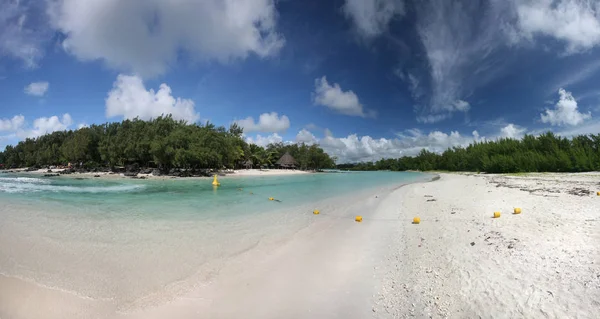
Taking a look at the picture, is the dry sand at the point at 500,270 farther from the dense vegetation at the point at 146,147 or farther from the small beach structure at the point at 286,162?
the small beach structure at the point at 286,162

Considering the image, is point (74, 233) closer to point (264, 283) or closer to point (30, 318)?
point (30, 318)

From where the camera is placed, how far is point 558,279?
408 cm

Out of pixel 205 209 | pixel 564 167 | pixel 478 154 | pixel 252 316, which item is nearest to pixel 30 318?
pixel 252 316

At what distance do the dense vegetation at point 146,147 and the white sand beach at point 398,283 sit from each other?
44.8 metres

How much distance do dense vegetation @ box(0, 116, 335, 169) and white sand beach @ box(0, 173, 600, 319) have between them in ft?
147

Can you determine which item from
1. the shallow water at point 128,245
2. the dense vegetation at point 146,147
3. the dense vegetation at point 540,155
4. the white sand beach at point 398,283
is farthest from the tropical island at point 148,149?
the dense vegetation at point 540,155

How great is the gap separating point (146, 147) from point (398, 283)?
56.0 m

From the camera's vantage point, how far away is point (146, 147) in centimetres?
5094

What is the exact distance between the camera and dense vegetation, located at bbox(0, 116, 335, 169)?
4875 centimetres

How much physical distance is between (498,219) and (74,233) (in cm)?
1380

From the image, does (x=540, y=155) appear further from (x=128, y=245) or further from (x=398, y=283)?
(x=128, y=245)

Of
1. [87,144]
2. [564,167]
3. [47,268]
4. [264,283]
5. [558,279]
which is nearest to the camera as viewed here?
[558,279]

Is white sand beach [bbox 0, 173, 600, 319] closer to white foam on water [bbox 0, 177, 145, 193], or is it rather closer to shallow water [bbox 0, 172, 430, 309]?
shallow water [bbox 0, 172, 430, 309]

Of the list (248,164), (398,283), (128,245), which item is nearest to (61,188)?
(128,245)
